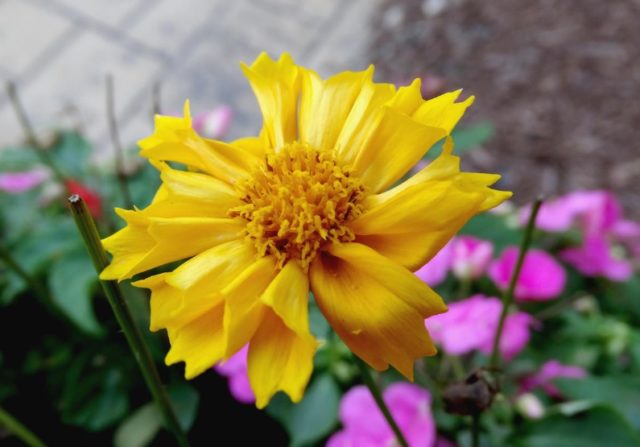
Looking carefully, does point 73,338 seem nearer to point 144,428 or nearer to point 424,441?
point 144,428

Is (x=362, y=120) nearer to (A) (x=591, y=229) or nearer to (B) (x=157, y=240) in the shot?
(B) (x=157, y=240)

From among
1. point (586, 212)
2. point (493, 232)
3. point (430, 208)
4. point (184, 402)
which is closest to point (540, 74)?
point (586, 212)

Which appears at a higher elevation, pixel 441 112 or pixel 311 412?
pixel 441 112

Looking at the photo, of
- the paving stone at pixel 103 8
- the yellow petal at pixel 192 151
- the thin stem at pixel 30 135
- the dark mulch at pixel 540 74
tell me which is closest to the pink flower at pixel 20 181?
the thin stem at pixel 30 135

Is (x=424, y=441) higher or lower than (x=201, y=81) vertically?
lower

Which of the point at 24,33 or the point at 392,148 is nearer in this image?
the point at 392,148

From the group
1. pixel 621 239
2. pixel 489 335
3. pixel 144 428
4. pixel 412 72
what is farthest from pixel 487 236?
pixel 412 72

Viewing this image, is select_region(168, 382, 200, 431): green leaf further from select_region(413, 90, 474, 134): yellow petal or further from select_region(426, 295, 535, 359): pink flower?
select_region(413, 90, 474, 134): yellow petal
